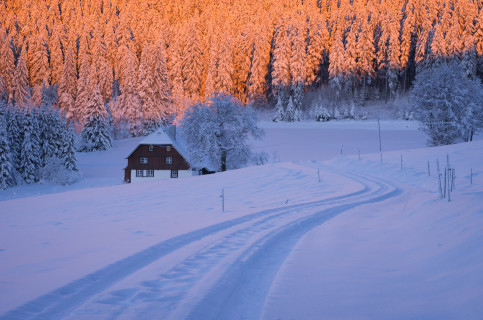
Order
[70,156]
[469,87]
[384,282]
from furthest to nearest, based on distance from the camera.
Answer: [70,156]
[469,87]
[384,282]

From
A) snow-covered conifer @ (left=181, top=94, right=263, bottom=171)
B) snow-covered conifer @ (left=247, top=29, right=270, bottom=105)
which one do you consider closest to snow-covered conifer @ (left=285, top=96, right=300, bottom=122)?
snow-covered conifer @ (left=247, top=29, right=270, bottom=105)

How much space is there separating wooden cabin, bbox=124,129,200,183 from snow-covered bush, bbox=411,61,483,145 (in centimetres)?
3039

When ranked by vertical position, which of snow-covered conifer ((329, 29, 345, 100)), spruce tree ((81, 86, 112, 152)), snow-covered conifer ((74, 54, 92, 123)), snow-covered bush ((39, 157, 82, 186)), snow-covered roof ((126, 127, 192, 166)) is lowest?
snow-covered bush ((39, 157, 82, 186))

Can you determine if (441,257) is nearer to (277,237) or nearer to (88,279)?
(277,237)

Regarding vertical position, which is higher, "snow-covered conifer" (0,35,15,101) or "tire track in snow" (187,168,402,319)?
"snow-covered conifer" (0,35,15,101)

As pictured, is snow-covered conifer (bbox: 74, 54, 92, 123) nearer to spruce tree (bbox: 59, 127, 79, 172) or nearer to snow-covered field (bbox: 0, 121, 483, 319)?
spruce tree (bbox: 59, 127, 79, 172)

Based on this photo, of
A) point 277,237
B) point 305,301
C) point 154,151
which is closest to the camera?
point 305,301

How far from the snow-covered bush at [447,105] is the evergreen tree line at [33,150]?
46410 mm

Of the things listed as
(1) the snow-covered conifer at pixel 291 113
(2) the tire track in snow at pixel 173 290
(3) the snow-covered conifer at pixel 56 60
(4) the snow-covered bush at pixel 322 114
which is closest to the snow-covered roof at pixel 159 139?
(1) the snow-covered conifer at pixel 291 113

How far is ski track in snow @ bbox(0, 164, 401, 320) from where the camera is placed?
4.55 meters

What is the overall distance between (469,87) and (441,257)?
42.8 m

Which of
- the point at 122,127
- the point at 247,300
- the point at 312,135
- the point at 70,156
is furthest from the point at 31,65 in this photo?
the point at 247,300

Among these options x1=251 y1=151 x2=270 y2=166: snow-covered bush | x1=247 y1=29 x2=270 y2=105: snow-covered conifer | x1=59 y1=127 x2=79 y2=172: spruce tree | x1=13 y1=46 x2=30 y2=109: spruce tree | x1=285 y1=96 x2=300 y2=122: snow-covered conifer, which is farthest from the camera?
x1=247 y1=29 x2=270 y2=105: snow-covered conifer

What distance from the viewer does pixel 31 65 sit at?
91.2 metres
